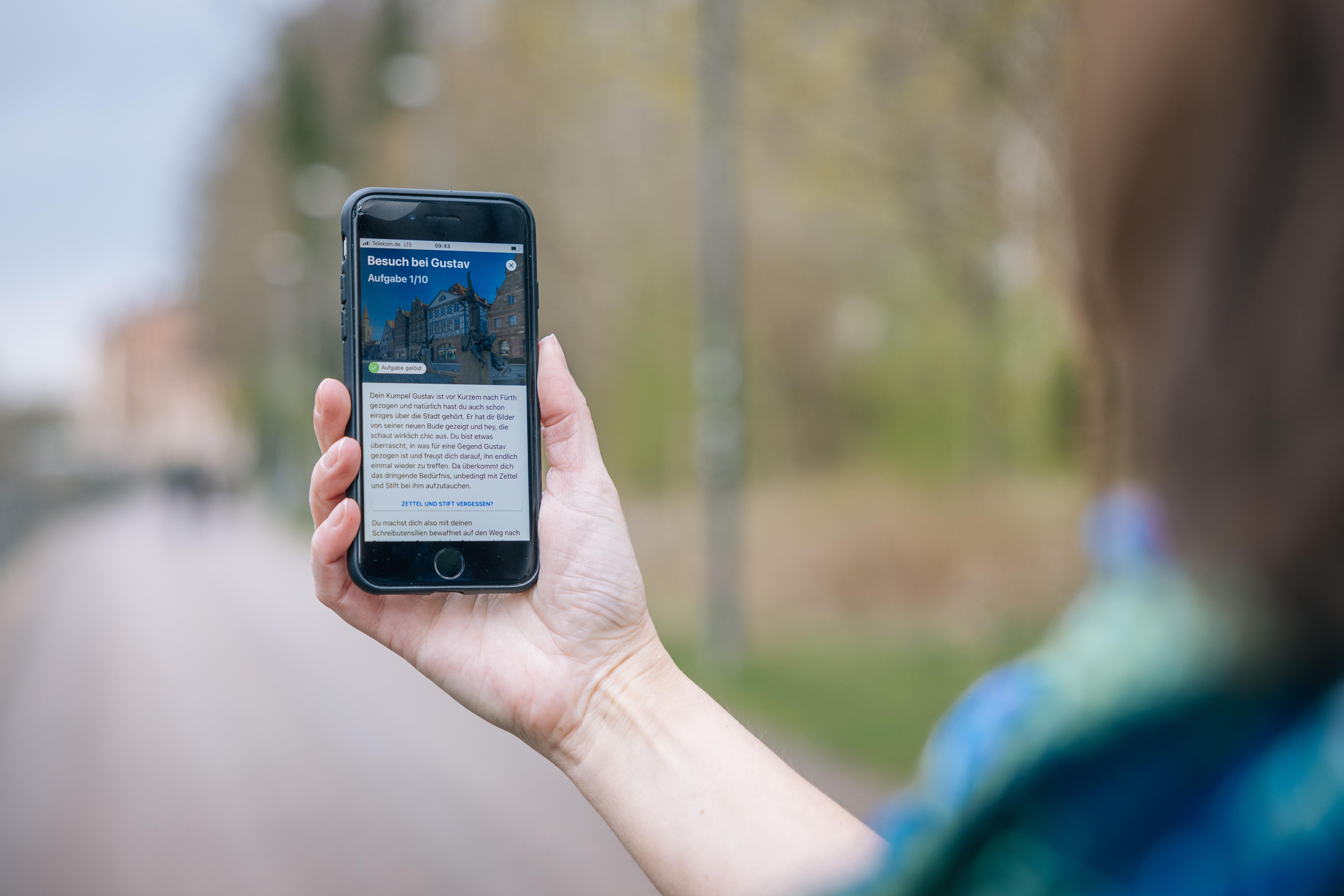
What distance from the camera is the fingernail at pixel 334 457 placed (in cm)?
173

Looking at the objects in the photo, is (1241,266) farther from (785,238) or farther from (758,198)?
(785,238)

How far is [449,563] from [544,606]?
17cm

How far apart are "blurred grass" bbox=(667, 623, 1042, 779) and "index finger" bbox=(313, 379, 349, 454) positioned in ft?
13.9

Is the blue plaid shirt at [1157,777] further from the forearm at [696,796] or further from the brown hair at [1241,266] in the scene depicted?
the forearm at [696,796]

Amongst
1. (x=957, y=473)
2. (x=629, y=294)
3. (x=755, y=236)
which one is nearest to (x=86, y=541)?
(x=629, y=294)

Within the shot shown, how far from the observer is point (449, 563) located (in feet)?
6.07

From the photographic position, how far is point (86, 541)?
929 inches

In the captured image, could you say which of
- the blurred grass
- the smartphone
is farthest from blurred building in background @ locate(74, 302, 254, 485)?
the smartphone

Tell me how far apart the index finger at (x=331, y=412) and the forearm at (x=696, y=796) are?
0.56 m

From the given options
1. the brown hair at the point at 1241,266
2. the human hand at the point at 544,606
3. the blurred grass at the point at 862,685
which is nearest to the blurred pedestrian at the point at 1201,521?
the brown hair at the point at 1241,266

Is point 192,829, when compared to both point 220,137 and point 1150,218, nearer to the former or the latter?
point 1150,218

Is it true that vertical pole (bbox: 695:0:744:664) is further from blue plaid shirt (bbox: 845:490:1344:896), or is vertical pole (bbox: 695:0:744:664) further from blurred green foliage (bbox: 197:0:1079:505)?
blue plaid shirt (bbox: 845:490:1344:896)

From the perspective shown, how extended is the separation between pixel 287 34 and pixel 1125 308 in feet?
20.2

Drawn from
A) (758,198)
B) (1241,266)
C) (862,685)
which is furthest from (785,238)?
(1241,266)
